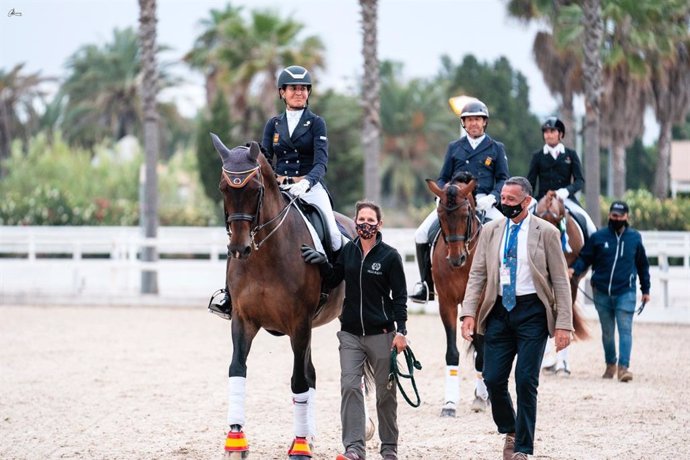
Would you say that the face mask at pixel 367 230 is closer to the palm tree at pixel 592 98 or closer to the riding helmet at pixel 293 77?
the riding helmet at pixel 293 77

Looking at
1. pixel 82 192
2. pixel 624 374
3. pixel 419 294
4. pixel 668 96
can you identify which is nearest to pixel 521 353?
pixel 419 294

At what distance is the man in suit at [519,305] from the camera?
786 cm

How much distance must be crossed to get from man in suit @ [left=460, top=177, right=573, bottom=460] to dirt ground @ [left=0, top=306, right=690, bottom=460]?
1.05 metres

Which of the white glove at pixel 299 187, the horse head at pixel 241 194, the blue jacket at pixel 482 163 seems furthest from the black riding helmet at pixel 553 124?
the horse head at pixel 241 194

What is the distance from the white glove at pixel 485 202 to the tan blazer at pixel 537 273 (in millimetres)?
3269

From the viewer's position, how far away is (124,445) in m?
9.49

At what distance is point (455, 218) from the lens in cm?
1036

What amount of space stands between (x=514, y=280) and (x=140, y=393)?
6.40m

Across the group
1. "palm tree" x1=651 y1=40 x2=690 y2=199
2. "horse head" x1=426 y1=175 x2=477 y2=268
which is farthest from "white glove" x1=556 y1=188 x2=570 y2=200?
"palm tree" x1=651 y1=40 x2=690 y2=199

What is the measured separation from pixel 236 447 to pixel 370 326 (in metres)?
1.43

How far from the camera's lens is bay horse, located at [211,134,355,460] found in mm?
8438

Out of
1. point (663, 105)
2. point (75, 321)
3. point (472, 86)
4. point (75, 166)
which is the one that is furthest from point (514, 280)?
point (472, 86)

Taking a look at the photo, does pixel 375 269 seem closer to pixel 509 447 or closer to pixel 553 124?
pixel 509 447

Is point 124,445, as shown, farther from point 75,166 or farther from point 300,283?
point 75,166
